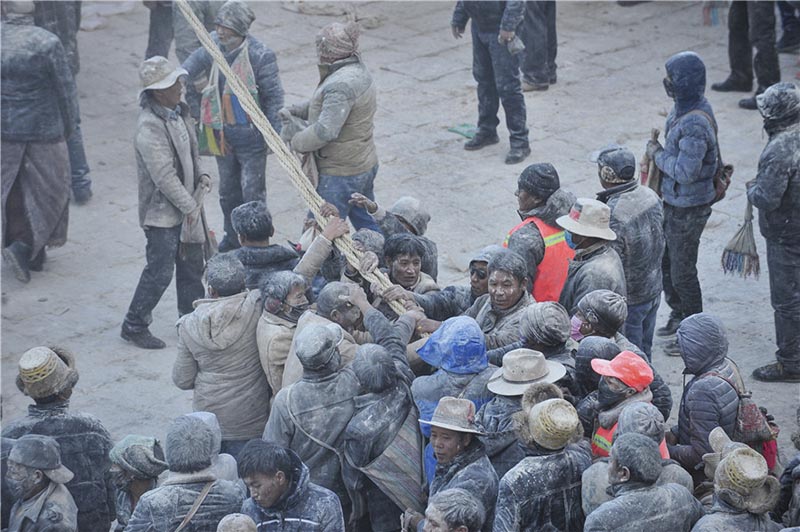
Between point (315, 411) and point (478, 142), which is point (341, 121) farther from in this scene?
point (315, 411)

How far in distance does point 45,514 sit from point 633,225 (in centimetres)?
388

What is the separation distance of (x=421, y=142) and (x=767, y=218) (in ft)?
15.7

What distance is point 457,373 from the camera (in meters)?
5.57

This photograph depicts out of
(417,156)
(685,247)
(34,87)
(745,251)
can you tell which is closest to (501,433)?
(685,247)

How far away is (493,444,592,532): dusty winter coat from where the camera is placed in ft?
15.8

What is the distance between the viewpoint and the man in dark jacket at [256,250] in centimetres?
687

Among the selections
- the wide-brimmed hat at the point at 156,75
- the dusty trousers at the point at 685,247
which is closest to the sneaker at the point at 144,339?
the wide-brimmed hat at the point at 156,75

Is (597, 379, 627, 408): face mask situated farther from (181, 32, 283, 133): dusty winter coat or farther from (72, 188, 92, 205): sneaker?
(72, 188, 92, 205): sneaker

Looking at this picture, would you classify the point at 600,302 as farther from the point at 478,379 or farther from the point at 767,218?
the point at 767,218

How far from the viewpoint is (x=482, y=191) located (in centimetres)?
1073

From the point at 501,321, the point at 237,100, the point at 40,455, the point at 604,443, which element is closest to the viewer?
the point at 604,443

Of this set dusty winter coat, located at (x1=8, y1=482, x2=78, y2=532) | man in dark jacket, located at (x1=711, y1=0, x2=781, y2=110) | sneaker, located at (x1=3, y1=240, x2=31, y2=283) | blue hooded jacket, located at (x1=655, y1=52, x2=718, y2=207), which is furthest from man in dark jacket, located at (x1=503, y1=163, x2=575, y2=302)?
man in dark jacket, located at (x1=711, y1=0, x2=781, y2=110)

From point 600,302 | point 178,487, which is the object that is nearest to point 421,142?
Answer: point 600,302

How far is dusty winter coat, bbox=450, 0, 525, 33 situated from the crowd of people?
237 centimetres
